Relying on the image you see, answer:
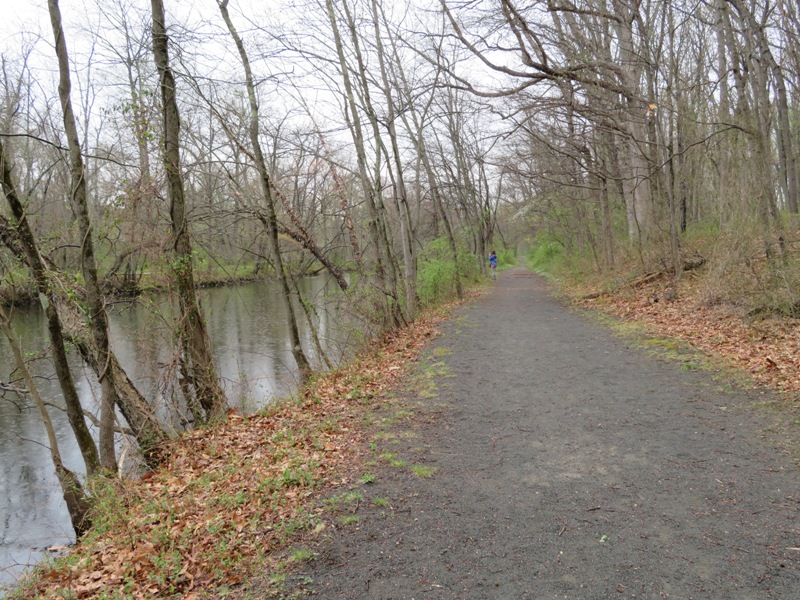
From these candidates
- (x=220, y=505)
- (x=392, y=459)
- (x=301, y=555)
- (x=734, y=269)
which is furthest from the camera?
(x=734, y=269)

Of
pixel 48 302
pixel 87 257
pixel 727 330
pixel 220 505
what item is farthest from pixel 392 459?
pixel 727 330

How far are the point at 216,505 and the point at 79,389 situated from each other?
9.57 metres

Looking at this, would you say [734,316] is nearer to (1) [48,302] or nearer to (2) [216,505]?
(2) [216,505]

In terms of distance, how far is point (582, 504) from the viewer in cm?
398

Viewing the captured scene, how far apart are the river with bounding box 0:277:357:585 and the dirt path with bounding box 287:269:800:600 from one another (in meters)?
4.20

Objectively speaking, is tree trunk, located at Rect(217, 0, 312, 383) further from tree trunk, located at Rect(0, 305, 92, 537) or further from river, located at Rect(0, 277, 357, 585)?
tree trunk, located at Rect(0, 305, 92, 537)

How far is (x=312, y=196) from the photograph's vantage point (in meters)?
13.1

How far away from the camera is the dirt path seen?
3090 millimetres

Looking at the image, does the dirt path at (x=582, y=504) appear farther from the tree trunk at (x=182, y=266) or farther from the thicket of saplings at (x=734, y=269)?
the tree trunk at (x=182, y=266)

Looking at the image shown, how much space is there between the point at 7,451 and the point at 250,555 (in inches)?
321

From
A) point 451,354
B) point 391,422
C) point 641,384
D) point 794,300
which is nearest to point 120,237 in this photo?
point 391,422

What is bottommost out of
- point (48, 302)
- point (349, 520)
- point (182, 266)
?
point (349, 520)

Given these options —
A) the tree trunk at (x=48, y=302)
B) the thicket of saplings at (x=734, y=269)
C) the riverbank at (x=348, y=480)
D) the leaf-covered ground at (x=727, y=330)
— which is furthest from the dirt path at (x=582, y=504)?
the tree trunk at (x=48, y=302)

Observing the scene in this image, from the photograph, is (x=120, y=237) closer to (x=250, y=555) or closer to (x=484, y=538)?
(x=250, y=555)
